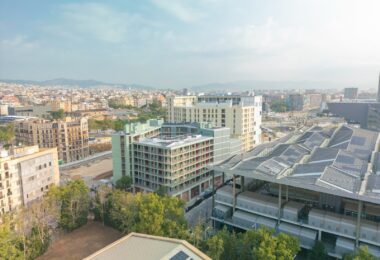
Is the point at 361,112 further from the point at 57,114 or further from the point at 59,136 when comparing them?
the point at 57,114

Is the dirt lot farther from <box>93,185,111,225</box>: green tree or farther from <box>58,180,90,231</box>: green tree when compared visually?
<box>58,180,90,231</box>: green tree

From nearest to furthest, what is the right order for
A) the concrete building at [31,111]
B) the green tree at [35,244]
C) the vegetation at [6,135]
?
the green tree at [35,244], the vegetation at [6,135], the concrete building at [31,111]

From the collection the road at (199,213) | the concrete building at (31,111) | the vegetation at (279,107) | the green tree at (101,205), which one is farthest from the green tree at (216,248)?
the vegetation at (279,107)

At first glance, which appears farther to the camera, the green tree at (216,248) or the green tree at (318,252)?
the green tree at (318,252)

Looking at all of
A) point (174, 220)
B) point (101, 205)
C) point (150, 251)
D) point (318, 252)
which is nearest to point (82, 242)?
point (101, 205)

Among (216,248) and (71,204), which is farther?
(71,204)

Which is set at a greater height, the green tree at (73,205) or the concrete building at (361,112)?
the concrete building at (361,112)

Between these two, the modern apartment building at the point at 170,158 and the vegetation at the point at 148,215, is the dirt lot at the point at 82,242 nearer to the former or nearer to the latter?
the vegetation at the point at 148,215
